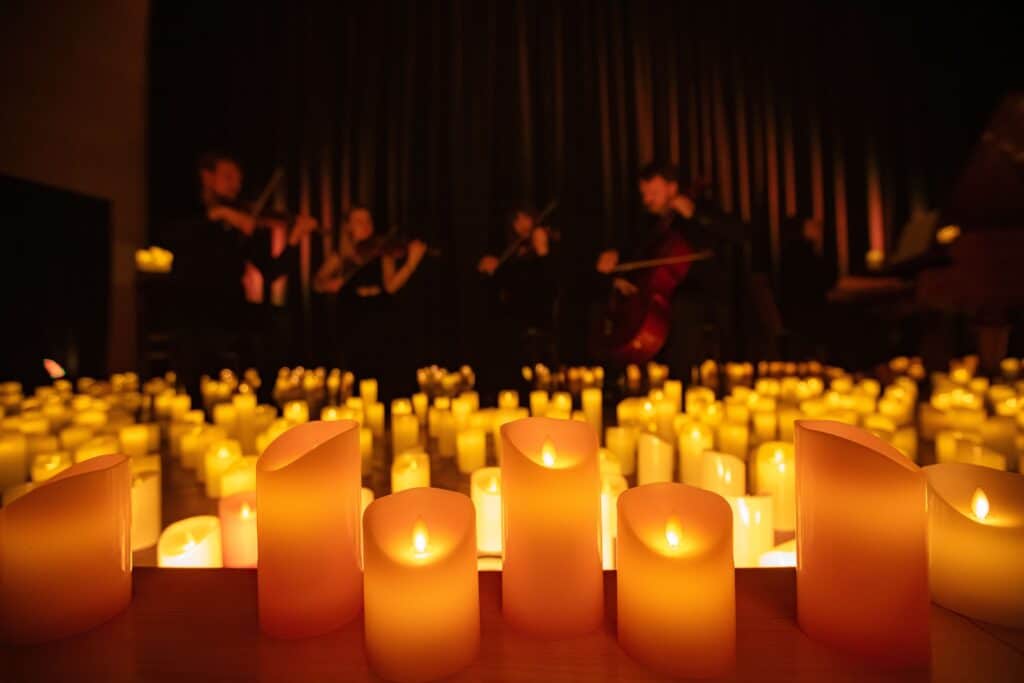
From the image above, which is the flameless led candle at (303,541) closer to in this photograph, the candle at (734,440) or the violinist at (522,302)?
the candle at (734,440)

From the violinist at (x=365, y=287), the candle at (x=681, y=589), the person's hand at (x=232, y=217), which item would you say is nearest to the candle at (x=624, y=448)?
the candle at (x=681, y=589)

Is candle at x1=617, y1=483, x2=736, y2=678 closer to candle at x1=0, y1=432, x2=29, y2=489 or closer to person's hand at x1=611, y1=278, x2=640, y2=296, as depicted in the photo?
candle at x1=0, y1=432, x2=29, y2=489

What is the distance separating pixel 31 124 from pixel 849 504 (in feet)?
13.1

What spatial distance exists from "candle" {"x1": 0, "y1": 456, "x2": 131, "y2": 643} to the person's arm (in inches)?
107

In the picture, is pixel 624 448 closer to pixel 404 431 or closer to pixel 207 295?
pixel 404 431

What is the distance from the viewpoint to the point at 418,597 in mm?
475

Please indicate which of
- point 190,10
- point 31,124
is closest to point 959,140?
point 190,10

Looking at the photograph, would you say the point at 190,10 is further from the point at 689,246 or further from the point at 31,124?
the point at 689,246

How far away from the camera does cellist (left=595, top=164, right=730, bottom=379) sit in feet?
9.52

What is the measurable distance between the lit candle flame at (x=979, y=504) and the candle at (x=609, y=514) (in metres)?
0.39

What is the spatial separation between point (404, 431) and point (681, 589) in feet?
3.87

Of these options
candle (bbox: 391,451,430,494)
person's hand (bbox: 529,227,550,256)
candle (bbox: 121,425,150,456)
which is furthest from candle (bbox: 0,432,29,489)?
person's hand (bbox: 529,227,550,256)

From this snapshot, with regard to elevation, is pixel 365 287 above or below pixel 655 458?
above

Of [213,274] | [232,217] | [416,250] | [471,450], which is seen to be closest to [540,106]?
[416,250]
